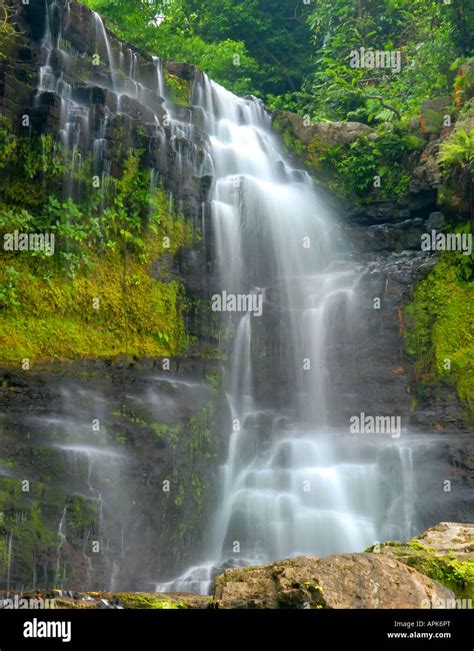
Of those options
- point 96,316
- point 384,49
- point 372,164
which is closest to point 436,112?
point 372,164

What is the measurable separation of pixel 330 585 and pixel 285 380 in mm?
8151

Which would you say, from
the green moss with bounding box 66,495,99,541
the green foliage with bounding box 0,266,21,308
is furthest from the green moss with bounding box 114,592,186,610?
the green foliage with bounding box 0,266,21,308

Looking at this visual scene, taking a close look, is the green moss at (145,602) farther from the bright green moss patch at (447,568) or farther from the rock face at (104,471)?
the rock face at (104,471)

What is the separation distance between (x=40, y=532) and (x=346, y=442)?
18.1 feet

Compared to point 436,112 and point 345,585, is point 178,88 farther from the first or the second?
point 345,585

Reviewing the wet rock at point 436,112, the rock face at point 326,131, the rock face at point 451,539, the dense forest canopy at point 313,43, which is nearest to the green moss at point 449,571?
the rock face at point 451,539

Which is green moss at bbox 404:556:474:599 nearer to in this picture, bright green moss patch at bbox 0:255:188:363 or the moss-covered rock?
the moss-covered rock

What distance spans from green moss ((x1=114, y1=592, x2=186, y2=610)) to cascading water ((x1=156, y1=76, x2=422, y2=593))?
119 inches

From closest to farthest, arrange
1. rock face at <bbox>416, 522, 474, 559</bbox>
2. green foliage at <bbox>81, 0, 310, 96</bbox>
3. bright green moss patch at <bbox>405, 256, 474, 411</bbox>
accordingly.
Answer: rock face at <bbox>416, 522, 474, 559</bbox> → bright green moss patch at <bbox>405, 256, 474, 411</bbox> → green foliage at <bbox>81, 0, 310, 96</bbox>

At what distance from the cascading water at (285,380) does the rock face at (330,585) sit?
173 inches

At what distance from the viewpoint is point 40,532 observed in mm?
8422

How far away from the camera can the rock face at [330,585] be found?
464cm

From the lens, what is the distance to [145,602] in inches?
235

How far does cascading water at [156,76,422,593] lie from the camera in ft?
33.9
